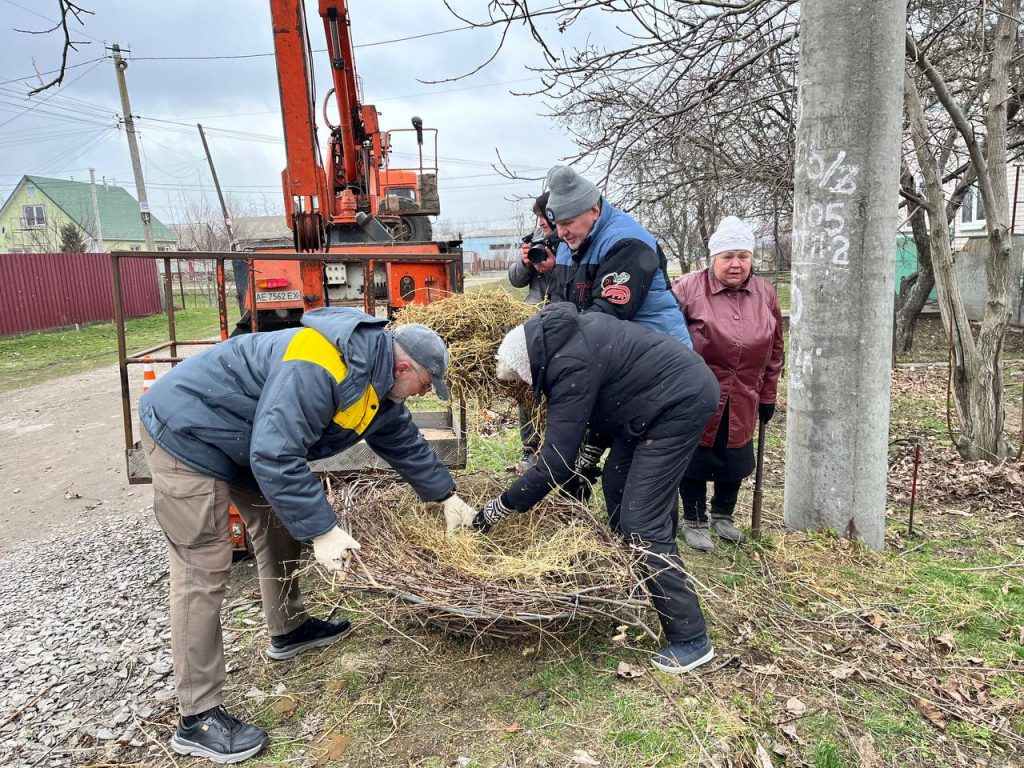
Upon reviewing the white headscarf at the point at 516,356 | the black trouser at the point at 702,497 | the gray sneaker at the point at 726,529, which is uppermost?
the white headscarf at the point at 516,356

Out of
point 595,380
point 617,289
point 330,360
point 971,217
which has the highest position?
point 971,217

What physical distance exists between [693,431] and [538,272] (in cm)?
177

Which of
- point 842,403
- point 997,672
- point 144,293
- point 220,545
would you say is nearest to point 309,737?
point 220,545

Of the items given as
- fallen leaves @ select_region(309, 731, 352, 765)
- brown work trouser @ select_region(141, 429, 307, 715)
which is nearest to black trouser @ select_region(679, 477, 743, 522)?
fallen leaves @ select_region(309, 731, 352, 765)

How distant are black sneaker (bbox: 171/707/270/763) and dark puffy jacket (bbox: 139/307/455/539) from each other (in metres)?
0.76

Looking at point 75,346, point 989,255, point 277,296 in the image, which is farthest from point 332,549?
point 75,346

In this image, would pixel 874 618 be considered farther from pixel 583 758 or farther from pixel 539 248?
pixel 539 248

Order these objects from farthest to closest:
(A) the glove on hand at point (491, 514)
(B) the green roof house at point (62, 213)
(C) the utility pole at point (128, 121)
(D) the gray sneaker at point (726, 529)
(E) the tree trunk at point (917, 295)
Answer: (B) the green roof house at point (62, 213) → (C) the utility pole at point (128, 121) → (E) the tree trunk at point (917, 295) → (D) the gray sneaker at point (726, 529) → (A) the glove on hand at point (491, 514)

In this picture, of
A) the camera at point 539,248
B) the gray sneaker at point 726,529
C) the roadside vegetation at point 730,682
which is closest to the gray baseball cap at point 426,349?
the roadside vegetation at point 730,682

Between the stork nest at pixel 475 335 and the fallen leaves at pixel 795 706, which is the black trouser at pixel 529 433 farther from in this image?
the fallen leaves at pixel 795 706

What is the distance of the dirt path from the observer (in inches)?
207

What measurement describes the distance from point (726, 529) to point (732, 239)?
164 cm

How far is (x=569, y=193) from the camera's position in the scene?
10.5 ft

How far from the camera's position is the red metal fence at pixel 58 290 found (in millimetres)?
15820
